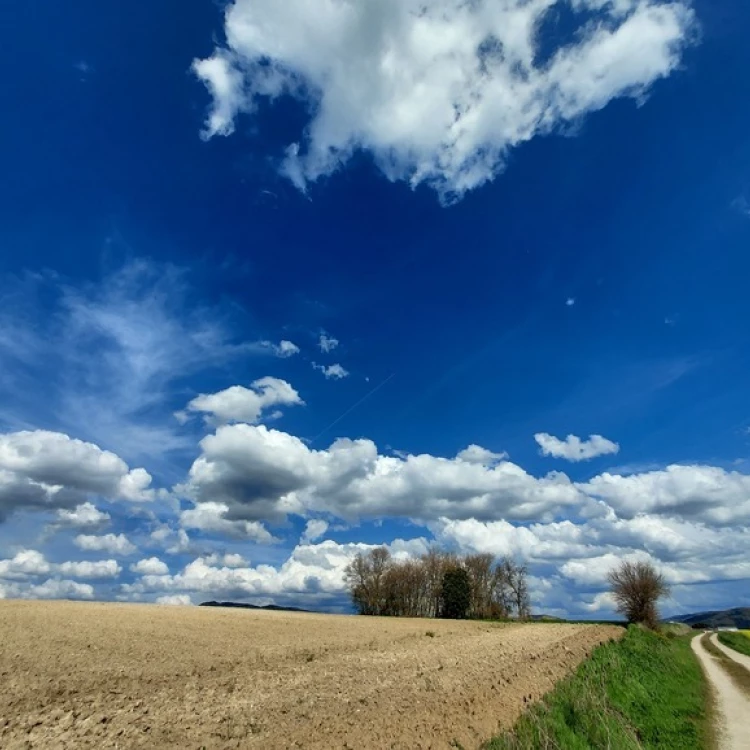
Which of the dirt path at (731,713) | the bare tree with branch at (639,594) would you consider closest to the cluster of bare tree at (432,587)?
the bare tree with branch at (639,594)

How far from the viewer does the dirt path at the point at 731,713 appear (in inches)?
679

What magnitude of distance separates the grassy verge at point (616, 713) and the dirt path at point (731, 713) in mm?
495

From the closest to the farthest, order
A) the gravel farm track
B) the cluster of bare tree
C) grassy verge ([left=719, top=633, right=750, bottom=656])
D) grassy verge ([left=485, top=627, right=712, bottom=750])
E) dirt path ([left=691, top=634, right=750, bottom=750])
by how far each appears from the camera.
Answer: the gravel farm track
grassy verge ([left=485, top=627, right=712, bottom=750])
dirt path ([left=691, top=634, right=750, bottom=750])
grassy verge ([left=719, top=633, right=750, bottom=656])
the cluster of bare tree

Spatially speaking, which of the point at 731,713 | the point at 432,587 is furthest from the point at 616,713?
the point at 432,587

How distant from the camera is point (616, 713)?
59.1 feet

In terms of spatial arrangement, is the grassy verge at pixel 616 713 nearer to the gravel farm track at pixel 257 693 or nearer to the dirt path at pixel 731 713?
the dirt path at pixel 731 713

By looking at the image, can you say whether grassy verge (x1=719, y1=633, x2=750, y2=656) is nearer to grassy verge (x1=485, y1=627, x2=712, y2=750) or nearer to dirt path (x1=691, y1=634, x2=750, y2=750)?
dirt path (x1=691, y1=634, x2=750, y2=750)

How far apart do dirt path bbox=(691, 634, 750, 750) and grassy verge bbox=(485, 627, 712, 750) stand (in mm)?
495

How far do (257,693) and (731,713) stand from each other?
1849 centimetres

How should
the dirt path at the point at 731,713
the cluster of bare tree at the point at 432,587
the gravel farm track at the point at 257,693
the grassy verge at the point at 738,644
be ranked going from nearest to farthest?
1. the gravel farm track at the point at 257,693
2. the dirt path at the point at 731,713
3. the grassy verge at the point at 738,644
4. the cluster of bare tree at the point at 432,587

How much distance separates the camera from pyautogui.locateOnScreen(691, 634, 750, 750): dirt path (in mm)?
17234

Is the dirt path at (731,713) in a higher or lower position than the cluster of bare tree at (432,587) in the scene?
lower

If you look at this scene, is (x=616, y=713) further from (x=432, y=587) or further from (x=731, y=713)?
(x=432, y=587)

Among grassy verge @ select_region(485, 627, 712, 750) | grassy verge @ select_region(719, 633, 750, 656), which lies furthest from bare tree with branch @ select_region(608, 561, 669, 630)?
grassy verge @ select_region(485, 627, 712, 750)
